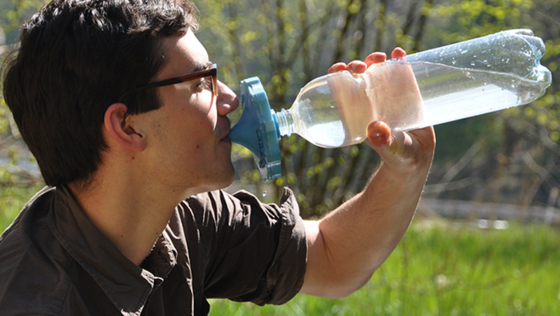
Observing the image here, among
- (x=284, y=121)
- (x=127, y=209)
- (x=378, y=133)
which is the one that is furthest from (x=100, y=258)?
(x=378, y=133)

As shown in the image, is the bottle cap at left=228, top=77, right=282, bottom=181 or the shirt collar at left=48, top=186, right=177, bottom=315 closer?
the shirt collar at left=48, top=186, right=177, bottom=315

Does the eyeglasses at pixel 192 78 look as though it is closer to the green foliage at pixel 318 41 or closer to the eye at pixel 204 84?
the eye at pixel 204 84

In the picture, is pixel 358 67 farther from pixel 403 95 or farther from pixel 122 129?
pixel 122 129

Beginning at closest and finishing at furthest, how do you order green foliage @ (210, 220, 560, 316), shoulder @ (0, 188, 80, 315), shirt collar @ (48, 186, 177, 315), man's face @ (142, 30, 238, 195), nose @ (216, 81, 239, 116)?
shoulder @ (0, 188, 80, 315), shirt collar @ (48, 186, 177, 315), man's face @ (142, 30, 238, 195), nose @ (216, 81, 239, 116), green foliage @ (210, 220, 560, 316)

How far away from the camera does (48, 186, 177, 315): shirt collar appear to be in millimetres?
1771

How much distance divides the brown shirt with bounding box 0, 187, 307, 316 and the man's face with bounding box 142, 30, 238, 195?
0.82 feet

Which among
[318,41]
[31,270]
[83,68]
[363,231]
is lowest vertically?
[318,41]

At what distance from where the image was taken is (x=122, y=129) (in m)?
1.86

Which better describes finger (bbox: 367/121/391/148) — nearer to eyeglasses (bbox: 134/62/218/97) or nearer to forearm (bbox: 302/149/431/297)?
forearm (bbox: 302/149/431/297)

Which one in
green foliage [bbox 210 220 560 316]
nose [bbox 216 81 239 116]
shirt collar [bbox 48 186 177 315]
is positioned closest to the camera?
shirt collar [bbox 48 186 177 315]

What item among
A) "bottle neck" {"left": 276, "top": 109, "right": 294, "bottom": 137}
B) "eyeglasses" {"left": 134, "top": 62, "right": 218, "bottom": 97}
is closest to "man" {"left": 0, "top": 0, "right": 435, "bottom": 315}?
"eyeglasses" {"left": 134, "top": 62, "right": 218, "bottom": 97}

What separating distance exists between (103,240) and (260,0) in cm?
392

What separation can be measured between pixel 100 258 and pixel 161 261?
225 mm

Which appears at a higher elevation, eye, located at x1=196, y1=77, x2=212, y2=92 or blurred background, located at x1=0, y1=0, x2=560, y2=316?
eye, located at x1=196, y1=77, x2=212, y2=92
